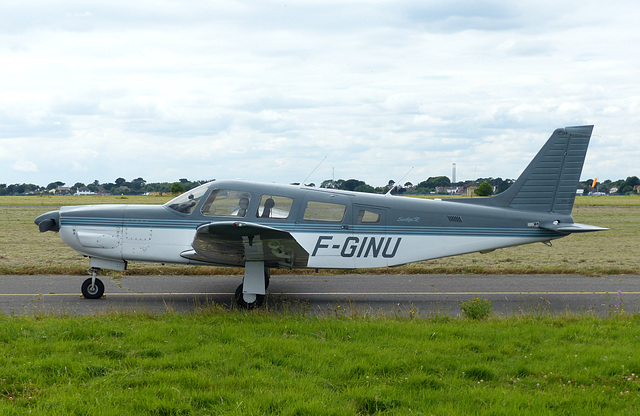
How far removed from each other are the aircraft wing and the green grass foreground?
119 centimetres

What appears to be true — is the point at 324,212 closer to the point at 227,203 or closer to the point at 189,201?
the point at 227,203

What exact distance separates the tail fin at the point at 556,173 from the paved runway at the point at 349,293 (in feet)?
5.55

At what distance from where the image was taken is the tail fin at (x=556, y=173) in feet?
31.6

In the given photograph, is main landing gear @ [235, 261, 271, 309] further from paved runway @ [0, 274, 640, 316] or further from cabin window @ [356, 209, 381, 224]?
cabin window @ [356, 209, 381, 224]

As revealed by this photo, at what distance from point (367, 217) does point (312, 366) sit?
4.44 m

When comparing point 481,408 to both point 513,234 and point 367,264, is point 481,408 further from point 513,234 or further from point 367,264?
point 513,234

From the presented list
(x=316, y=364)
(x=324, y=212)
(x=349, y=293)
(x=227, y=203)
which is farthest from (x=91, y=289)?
(x=316, y=364)

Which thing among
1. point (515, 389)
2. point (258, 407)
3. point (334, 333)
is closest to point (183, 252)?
point (334, 333)

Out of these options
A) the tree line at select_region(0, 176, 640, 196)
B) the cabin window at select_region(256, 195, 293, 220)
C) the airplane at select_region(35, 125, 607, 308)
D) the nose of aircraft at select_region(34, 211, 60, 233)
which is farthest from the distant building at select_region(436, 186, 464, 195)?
the nose of aircraft at select_region(34, 211, 60, 233)

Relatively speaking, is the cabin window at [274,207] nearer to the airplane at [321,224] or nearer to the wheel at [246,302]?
the airplane at [321,224]

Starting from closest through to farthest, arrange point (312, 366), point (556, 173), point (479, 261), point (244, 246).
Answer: point (312, 366)
point (244, 246)
point (556, 173)
point (479, 261)

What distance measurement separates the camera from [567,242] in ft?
65.2

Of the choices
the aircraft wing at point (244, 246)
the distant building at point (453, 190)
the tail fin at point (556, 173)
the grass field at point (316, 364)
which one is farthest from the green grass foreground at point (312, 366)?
the distant building at point (453, 190)

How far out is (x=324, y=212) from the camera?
9.21 m
